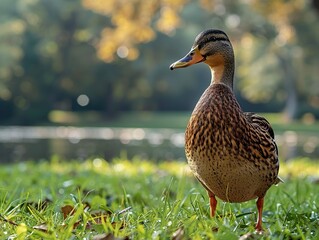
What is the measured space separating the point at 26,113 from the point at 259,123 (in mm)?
44381

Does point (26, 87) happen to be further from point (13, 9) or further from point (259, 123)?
point (259, 123)

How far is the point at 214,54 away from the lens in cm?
302

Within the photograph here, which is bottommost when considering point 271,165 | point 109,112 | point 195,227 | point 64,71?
point 109,112

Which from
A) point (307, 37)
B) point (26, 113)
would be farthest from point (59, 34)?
point (307, 37)

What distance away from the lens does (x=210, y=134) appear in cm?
275

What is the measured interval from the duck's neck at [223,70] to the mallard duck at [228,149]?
68 mm

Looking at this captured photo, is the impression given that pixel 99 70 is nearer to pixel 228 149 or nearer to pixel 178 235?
pixel 228 149

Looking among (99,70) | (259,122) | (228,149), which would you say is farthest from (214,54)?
(99,70)

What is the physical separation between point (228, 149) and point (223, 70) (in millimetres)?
495

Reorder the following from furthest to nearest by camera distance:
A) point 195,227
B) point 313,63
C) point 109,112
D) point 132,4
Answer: point 109,112, point 313,63, point 132,4, point 195,227

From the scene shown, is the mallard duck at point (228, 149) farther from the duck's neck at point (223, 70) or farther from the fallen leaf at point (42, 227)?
the fallen leaf at point (42, 227)

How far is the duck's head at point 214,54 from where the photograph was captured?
9.80 ft

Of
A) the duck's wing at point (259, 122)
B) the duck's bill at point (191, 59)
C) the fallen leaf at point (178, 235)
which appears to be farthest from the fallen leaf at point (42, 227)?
the duck's wing at point (259, 122)

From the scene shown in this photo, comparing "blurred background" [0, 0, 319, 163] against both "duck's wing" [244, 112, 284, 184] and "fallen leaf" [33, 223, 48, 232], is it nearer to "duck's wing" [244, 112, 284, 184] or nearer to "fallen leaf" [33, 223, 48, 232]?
"duck's wing" [244, 112, 284, 184]
